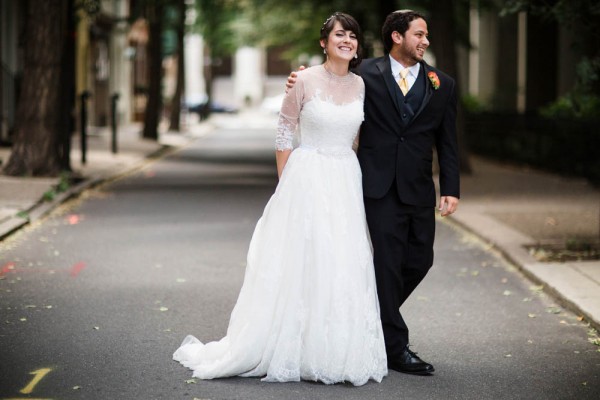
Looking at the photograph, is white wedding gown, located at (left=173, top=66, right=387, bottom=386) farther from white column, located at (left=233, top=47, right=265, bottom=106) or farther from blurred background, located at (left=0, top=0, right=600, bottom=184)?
white column, located at (left=233, top=47, right=265, bottom=106)

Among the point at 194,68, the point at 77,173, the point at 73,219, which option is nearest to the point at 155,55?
the point at 77,173

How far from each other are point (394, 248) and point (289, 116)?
937 mm

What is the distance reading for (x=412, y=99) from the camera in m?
6.22

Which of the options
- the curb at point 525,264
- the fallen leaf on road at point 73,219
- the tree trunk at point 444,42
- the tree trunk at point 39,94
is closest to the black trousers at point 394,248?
the curb at point 525,264

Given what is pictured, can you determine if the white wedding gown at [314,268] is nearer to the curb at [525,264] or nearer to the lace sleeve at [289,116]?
the lace sleeve at [289,116]

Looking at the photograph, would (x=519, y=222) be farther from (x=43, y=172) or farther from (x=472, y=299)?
(x=43, y=172)

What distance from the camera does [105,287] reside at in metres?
9.13

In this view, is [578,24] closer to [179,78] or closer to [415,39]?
[415,39]

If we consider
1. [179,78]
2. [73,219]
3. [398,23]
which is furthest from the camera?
[179,78]

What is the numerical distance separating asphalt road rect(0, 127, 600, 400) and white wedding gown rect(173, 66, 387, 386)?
0.45 feet

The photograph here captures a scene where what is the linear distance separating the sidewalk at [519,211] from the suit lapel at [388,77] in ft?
8.06

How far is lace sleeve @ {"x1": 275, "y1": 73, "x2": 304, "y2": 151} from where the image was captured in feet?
20.0

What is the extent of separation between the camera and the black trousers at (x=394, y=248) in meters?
6.20

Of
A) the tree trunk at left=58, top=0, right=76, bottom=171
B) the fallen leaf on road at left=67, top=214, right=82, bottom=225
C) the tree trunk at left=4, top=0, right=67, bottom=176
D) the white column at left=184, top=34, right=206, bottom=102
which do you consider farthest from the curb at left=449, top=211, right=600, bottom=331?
the white column at left=184, top=34, right=206, bottom=102
